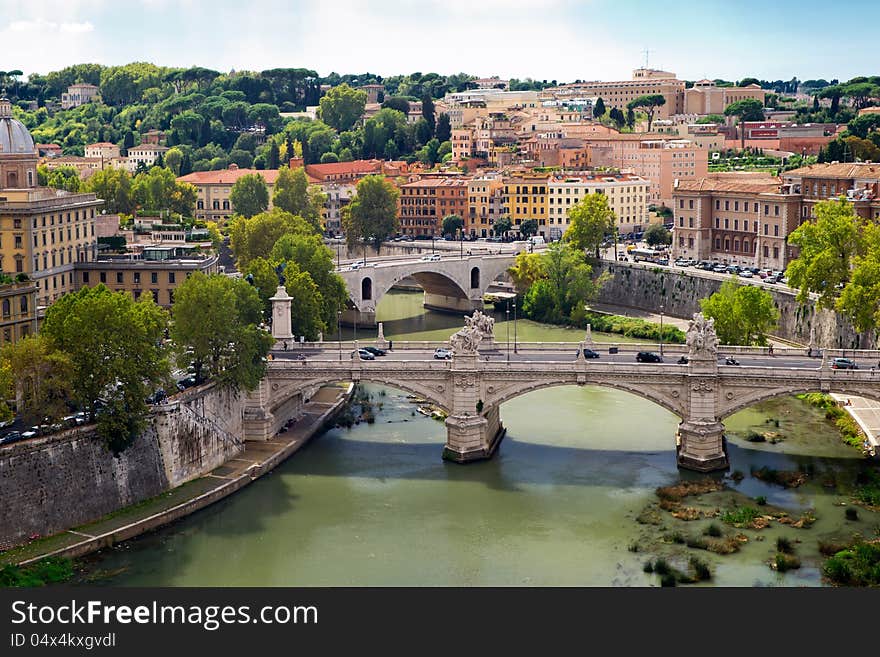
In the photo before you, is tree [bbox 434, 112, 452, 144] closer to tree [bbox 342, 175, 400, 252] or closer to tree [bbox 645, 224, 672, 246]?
tree [bbox 342, 175, 400, 252]

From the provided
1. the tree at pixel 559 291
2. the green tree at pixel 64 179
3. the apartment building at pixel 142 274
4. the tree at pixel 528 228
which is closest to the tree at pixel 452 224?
the tree at pixel 528 228

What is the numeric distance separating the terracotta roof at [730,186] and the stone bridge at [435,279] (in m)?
9.37

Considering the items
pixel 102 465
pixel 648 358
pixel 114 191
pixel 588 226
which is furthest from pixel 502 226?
pixel 102 465

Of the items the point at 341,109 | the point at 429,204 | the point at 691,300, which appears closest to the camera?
the point at 691,300

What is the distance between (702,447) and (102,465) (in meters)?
15.4

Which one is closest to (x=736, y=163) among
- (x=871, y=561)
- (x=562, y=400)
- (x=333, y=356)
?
(x=562, y=400)

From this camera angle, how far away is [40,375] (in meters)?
34.6

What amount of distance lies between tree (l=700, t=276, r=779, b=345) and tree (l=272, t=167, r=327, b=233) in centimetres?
3975

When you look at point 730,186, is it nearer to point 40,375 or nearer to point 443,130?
point 40,375

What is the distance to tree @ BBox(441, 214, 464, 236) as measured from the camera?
89.5 metres

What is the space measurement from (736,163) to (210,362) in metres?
65.1

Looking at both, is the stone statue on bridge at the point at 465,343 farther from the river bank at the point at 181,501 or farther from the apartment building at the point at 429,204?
the apartment building at the point at 429,204

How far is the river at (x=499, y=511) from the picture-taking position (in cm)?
3300

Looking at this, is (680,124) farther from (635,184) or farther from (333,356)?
(333,356)
